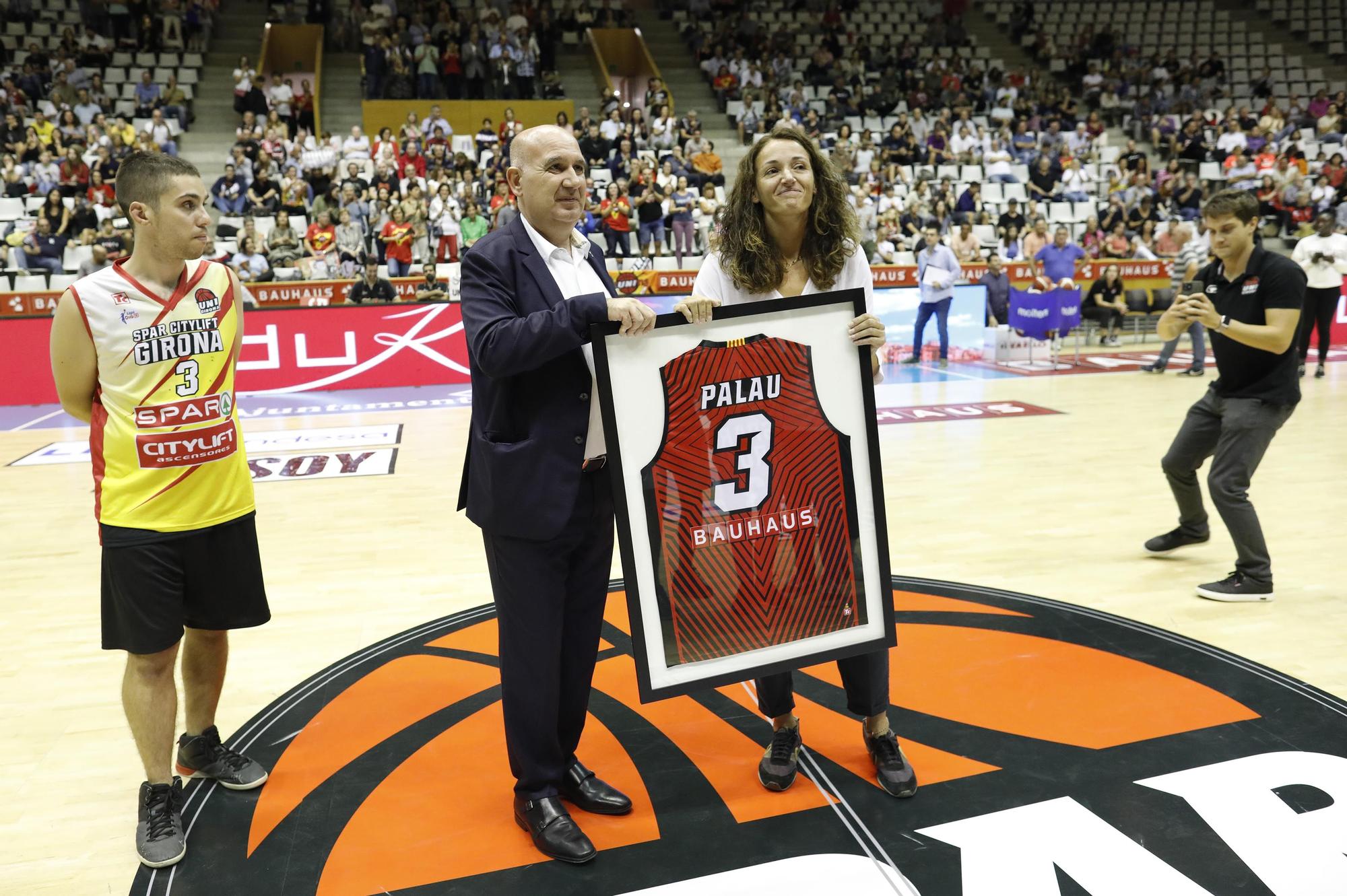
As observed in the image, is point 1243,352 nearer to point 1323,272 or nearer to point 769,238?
point 769,238

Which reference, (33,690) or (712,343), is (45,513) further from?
(712,343)

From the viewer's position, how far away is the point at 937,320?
12.6m

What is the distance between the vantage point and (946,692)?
3.52 meters

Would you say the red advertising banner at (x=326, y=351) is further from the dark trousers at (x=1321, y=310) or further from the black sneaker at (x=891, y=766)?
the dark trousers at (x=1321, y=310)

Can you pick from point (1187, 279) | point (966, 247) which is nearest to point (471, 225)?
point (966, 247)

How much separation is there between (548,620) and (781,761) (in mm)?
873

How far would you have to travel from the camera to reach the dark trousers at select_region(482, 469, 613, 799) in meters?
2.61

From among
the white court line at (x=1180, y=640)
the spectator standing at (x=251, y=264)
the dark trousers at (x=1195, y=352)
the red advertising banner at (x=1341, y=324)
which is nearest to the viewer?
the white court line at (x=1180, y=640)

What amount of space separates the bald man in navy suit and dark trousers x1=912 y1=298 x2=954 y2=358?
33.5 feet

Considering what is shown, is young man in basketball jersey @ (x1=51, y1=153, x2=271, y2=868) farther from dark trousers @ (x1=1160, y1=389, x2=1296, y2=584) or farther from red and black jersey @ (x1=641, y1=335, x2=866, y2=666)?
dark trousers @ (x1=1160, y1=389, x2=1296, y2=584)

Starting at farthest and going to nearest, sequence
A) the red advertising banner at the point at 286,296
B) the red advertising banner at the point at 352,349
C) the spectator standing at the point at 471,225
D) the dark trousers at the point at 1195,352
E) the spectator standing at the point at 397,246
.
Result: the spectator standing at the point at 471,225, the spectator standing at the point at 397,246, the red advertising banner at the point at 286,296, the dark trousers at the point at 1195,352, the red advertising banner at the point at 352,349

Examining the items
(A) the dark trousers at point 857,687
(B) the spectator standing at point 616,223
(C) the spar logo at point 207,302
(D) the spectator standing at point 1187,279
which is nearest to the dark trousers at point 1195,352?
(D) the spectator standing at point 1187,279

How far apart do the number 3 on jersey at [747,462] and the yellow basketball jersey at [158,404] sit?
1.44 metres

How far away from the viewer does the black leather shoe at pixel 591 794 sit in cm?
282
